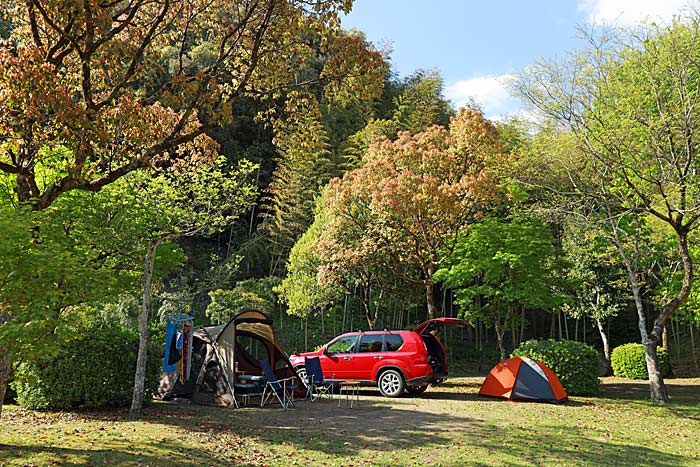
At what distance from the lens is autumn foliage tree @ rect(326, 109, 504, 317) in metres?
14.7

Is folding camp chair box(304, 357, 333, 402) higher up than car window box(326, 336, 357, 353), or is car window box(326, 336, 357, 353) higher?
car window box(326, 336, 357, 353)

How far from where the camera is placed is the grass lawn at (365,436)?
609cm

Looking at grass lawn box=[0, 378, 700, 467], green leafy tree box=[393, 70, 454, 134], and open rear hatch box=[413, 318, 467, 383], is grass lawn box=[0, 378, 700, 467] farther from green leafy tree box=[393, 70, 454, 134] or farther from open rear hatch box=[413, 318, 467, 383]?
green leafy tree box=[393, 70, 454, 134]

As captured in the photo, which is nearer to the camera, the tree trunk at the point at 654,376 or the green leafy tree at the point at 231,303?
the tree trunk at the point at 654,376

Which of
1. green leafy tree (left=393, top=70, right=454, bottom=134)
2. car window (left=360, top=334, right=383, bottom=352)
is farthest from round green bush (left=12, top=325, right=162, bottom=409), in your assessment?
green leafy tree (left=393, top=70, right=454, bottom=134)

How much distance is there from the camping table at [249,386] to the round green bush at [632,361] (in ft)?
39.1

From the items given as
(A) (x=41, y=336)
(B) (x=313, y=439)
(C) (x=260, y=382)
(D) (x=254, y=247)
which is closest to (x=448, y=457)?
(B) (x=313, y=439)

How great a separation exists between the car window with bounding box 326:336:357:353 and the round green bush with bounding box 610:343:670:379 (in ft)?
31.0

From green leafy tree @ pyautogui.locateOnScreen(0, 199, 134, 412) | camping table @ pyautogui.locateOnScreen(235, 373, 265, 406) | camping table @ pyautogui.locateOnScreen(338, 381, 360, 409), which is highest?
green leafy tree @ pyautogui.locateOnScreen(0, 199, 134, 412)

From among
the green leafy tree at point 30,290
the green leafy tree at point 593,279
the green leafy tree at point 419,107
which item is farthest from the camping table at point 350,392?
the green leafy tree at point 419,107

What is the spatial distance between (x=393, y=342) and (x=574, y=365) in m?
3.92

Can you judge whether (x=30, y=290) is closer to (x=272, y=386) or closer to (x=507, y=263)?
(x=272, y=386)

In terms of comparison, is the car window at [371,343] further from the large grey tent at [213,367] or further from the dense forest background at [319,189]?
the dense forest background at [319,189]

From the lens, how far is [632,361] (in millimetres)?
16688
